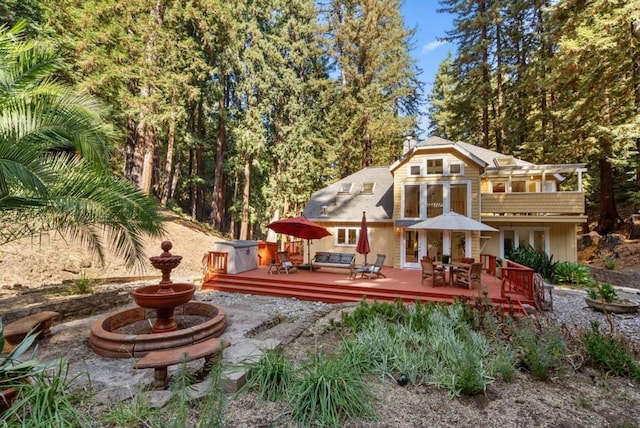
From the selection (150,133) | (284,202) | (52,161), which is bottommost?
(52,161)

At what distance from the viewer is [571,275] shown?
10.9 m

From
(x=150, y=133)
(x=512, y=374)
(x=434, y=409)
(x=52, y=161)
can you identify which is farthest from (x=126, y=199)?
(x=150, y=133)

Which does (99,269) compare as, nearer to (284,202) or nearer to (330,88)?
(284,202)

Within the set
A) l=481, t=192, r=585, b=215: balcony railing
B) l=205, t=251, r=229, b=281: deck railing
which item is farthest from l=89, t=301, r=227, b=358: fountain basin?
Result: l=481, t=192, r=585, b=215: balcony railing

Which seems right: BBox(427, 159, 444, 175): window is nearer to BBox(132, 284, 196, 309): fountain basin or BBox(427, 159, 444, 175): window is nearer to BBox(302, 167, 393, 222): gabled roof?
BBox(302, 167, 393, 222): gabled roof

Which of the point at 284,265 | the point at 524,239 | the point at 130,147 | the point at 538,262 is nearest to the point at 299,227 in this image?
the point at 284,265

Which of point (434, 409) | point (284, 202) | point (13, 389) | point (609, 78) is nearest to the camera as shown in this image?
point (13, 389)

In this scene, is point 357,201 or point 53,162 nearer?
point 53,162

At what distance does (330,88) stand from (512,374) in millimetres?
21903

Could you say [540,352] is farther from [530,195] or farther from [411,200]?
[530,195]

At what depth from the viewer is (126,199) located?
4875 millimetres

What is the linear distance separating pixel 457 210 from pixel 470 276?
535cm

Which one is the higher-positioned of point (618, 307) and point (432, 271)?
point (432, 271)

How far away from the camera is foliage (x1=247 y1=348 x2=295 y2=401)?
3.44m
